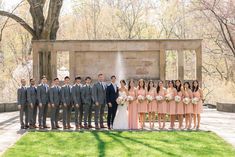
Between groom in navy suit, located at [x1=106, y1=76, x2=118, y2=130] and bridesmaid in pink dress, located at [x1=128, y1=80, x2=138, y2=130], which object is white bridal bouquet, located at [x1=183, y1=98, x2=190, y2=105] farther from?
groom in navy suit, located at [x1=106, y1=76, x2=118, y2=130]

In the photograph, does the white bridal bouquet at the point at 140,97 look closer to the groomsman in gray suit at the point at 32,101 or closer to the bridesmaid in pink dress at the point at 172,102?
the bridesmaid in pink dress at the point at 172,102

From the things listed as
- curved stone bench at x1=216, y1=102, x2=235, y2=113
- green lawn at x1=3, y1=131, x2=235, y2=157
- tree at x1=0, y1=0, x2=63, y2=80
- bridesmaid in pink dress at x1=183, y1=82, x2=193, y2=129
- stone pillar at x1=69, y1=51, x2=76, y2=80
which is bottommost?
green lawn at x1=3, y1=131, x2=235, y2=157

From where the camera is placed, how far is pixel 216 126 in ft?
59.4

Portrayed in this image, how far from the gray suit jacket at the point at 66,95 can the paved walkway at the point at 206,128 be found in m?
1.83

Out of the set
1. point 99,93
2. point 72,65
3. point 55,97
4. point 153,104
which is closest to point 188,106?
point 153,104

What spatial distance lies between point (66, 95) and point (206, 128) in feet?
Answer: 17.6

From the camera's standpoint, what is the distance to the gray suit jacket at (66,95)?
1700 centimetres

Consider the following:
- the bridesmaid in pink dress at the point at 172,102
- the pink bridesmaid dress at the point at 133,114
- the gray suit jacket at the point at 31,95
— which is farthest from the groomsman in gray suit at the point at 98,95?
the bridesmaid in pink dress at the point at 172,102

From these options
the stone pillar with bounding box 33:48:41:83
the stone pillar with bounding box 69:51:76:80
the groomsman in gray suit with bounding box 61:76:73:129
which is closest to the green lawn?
the groomsman in gray suit with bounding box 61:76:73:129

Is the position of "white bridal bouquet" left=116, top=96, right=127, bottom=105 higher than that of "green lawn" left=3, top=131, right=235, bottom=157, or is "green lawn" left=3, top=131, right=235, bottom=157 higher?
"white bridal bouquet" left=116, top=96, right=127, bottom=105

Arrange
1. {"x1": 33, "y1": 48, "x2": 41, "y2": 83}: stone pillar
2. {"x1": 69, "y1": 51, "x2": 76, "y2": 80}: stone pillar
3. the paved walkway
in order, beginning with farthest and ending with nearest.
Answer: {"x1": 33, "y1": 48, "x2": 41, "y2": 83}: stone pillar
{"x1": 69, "y1": 51, "x2": 76, "y2": 80}: stone pillar
the paved walkway

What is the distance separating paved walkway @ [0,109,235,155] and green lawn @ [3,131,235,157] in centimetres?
38

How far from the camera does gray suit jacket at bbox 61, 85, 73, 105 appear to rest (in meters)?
17.0

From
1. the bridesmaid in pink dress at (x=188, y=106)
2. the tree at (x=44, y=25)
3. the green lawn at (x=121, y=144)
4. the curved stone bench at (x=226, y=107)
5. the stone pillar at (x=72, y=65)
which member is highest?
the tree at (x=44, y=25)
